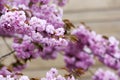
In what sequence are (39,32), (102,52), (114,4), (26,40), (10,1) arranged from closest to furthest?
1. (39,32)
2. (26,40)
3. (10,1)
4. (102,52)
5. (114,4)

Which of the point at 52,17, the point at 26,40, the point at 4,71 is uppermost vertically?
the point at 52,17

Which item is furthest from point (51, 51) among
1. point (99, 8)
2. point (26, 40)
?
point (99, 8)

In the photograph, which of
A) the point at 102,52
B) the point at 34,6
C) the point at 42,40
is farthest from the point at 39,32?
the point at 102,52

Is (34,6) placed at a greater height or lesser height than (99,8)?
lesser

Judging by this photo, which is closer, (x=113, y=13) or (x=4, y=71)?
(x=4, y=71)

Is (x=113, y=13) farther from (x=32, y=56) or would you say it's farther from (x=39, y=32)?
(x=39, y=32)

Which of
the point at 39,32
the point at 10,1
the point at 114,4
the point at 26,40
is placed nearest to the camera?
the point at 39,32

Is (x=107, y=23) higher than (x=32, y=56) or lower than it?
higher

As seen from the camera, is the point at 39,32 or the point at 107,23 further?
the point at 107,23

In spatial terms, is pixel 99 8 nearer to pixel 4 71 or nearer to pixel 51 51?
pixel 51 51
